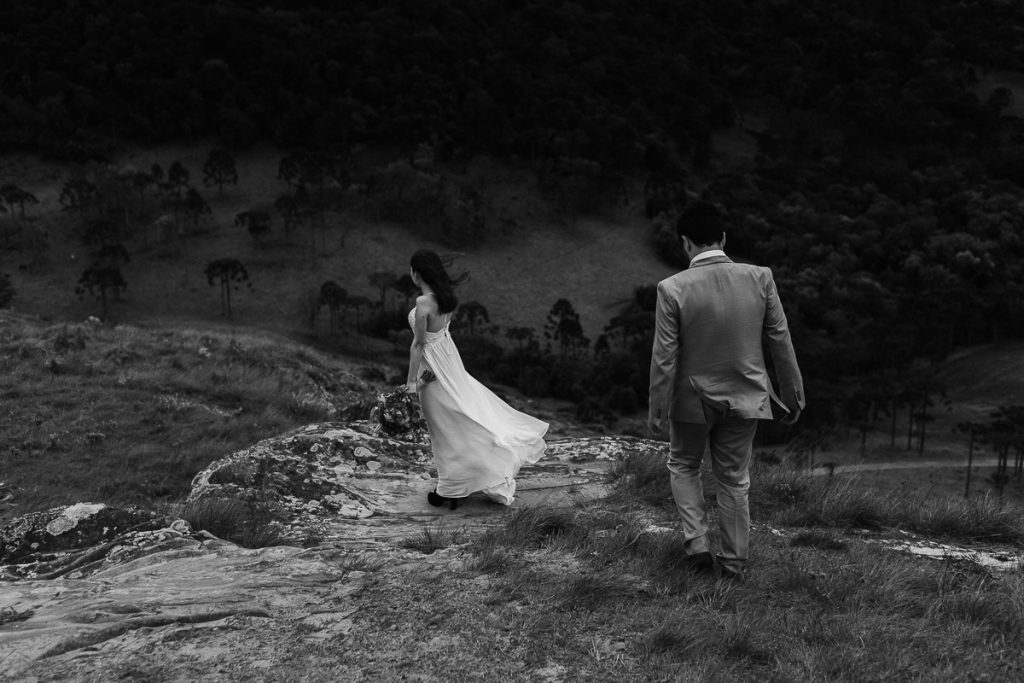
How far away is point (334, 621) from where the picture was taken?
4.40 metres

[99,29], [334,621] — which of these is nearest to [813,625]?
[334,621]

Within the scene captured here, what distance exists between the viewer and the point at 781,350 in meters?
4.98

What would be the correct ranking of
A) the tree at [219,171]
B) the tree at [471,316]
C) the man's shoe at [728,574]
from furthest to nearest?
the tree at [219,171], the tree at [471,316], the man's shoe at [728,574]

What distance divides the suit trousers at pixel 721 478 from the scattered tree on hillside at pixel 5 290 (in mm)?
57054

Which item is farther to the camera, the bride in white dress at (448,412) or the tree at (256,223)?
the tree at (256,223)

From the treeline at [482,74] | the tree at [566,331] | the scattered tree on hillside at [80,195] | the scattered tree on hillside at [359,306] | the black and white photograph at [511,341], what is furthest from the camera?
the treeline at [482,74]

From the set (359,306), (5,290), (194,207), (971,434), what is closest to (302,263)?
(359,306)

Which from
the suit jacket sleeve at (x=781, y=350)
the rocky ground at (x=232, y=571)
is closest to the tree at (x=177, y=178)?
the rocky ground at (x=232, y=571)

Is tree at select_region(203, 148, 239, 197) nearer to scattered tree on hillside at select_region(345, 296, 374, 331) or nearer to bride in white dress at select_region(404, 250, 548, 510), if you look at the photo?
scattered tree on hillside at select_region(345, 296, 374, 331)

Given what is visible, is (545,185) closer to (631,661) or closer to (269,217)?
(269,217)

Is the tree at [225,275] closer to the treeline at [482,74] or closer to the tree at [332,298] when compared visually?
the tree at [332,298]

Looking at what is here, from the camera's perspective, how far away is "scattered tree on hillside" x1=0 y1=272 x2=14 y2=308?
172 feet

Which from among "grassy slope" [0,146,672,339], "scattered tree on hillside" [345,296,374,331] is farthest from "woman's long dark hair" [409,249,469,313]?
"scattered tree on hillside" [345,296,374,331]

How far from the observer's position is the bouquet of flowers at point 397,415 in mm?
9266
